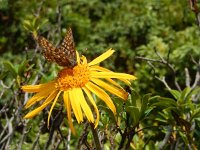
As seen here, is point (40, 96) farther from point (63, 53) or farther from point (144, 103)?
point (144, 103)

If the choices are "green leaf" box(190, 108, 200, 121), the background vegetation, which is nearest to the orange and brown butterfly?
"green leaf" box(190, 108, 200, 121)

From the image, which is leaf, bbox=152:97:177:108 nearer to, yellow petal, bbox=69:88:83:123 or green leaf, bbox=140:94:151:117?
green leaf, bbox=140:94:151:117

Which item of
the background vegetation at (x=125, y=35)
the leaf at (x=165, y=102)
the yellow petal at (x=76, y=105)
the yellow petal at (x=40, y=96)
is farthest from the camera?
the background vegetation at (x=125, y=35)

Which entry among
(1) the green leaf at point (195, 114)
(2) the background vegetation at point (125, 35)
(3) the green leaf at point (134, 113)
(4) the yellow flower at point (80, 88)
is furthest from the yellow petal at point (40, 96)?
(2) the background vegetation at point (125, 35)

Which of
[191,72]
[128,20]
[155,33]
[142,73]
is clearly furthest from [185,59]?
[128,20]

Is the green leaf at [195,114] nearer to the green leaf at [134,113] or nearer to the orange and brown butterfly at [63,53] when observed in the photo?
the green leaf at [134,113]
